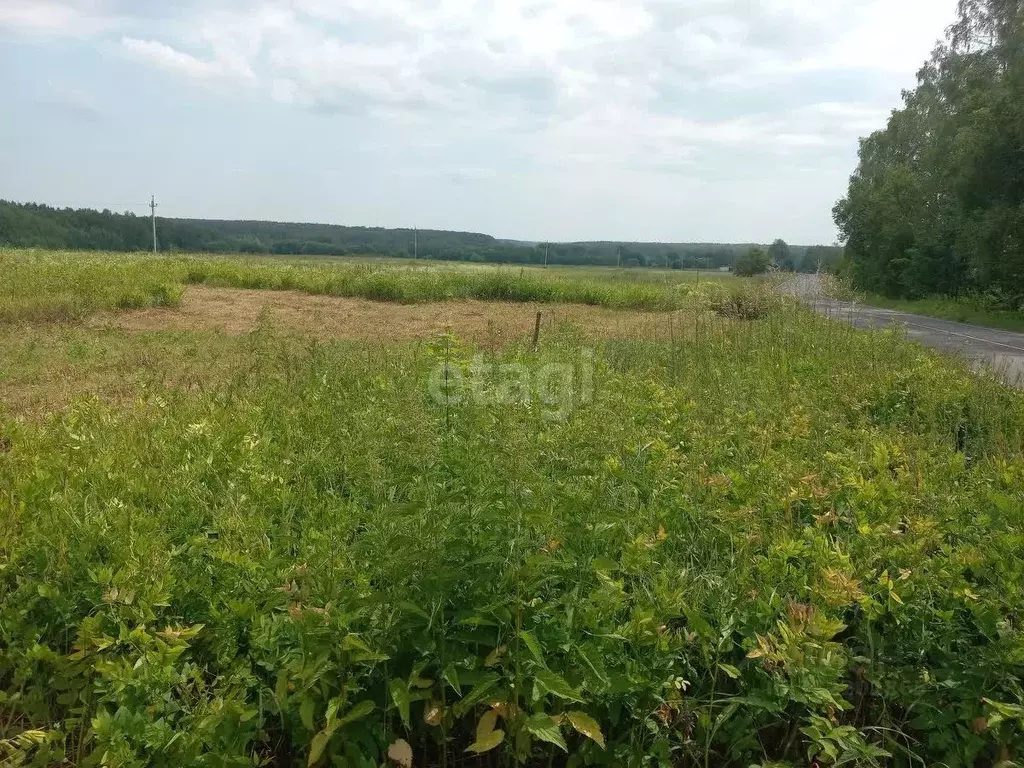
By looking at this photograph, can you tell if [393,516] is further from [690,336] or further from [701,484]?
[690,336]

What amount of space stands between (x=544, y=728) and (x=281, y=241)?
64475mm

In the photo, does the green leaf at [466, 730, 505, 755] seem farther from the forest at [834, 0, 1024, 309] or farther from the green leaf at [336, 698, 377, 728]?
the forest at [834, 0, 1024, 309]

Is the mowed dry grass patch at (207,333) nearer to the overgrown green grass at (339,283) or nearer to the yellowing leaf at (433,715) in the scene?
the overgrown green grass at (339,283)

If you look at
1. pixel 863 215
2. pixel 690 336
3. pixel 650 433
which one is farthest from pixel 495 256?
pixel 650 433

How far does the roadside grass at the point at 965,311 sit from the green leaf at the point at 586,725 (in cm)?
2005

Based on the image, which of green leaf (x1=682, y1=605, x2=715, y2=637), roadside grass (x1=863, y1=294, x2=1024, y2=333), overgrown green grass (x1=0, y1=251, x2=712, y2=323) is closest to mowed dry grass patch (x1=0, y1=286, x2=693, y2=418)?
overgrown green grass (x1=0, y1=251, x2=712, y2=323)

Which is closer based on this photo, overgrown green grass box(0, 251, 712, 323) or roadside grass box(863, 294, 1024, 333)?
overgrown green grass box(0, 251, 712, 323)

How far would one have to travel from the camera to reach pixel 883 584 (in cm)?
270

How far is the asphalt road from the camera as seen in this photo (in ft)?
29.1

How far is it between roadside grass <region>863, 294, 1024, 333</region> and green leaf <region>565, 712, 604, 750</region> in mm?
20053

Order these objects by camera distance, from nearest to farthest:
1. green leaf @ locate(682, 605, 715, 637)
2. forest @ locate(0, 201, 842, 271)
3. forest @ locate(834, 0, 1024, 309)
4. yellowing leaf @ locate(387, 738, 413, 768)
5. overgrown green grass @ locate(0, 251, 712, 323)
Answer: yellowing leaf @ locate(387, 738, 413, 768), green leaf @ locate(682, 605, 715, 637), overgrown green grass @ locate(0, 251, 712, 323), forest @ locate(834, 0, 1024, 309), forest @ locate(0, 201, 842, 271)

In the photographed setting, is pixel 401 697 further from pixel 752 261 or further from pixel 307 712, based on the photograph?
pixel 752 261

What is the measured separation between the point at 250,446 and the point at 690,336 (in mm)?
7858

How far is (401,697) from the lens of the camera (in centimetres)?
225
